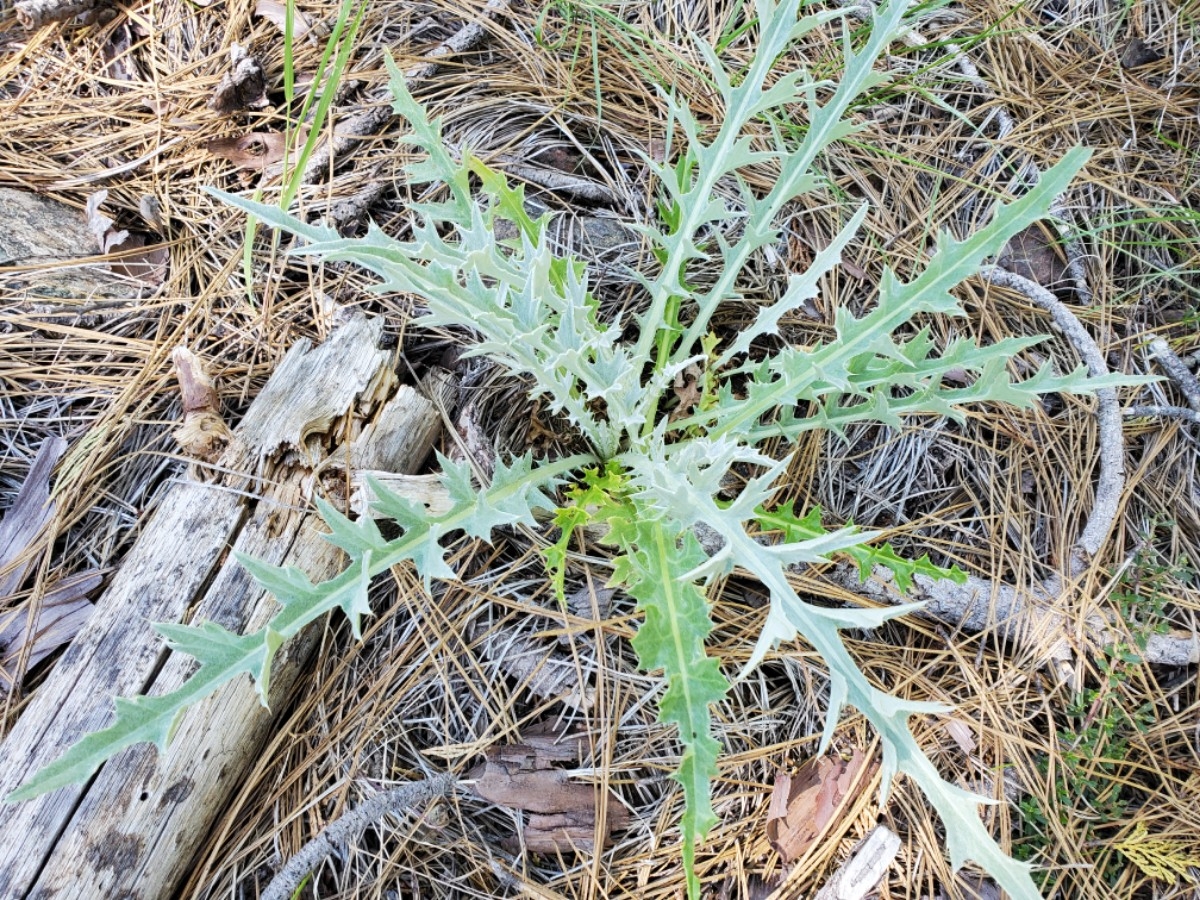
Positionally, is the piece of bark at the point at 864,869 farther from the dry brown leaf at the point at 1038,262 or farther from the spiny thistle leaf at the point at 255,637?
the dry brown leaf at the point at 1038,262

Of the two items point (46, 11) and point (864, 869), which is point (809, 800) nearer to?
point (864, 869)

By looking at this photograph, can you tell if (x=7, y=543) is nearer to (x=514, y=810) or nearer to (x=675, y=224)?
(x=514, y=810)

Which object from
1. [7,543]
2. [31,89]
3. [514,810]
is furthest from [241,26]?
[514,810]

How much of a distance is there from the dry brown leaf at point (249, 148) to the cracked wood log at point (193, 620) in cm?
63

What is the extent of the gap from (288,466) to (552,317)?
2.21 ft

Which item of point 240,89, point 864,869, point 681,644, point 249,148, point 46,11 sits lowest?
point 864,869

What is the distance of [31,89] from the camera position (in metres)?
2.16

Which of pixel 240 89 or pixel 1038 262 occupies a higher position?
pixel 240 89

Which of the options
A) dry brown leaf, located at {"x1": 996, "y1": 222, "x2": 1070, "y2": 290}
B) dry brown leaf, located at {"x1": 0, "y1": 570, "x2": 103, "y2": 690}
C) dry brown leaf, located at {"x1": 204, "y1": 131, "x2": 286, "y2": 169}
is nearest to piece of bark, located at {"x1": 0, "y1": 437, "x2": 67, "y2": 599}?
dry brown leaf, located at {"x1": 0, "y1": 570, "x2": 103, "y2": 690}

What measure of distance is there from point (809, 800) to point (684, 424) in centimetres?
82

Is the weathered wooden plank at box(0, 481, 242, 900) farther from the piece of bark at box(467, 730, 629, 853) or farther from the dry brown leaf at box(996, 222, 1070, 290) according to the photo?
the dry brown leaf at box(996, 222, 1070, 290)

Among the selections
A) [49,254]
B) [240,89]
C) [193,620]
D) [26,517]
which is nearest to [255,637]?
Answer: [193,620]

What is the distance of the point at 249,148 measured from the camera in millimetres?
2074

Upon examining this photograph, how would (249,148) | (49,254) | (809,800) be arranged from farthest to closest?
(249,148)
(49,254)
(809,800)
